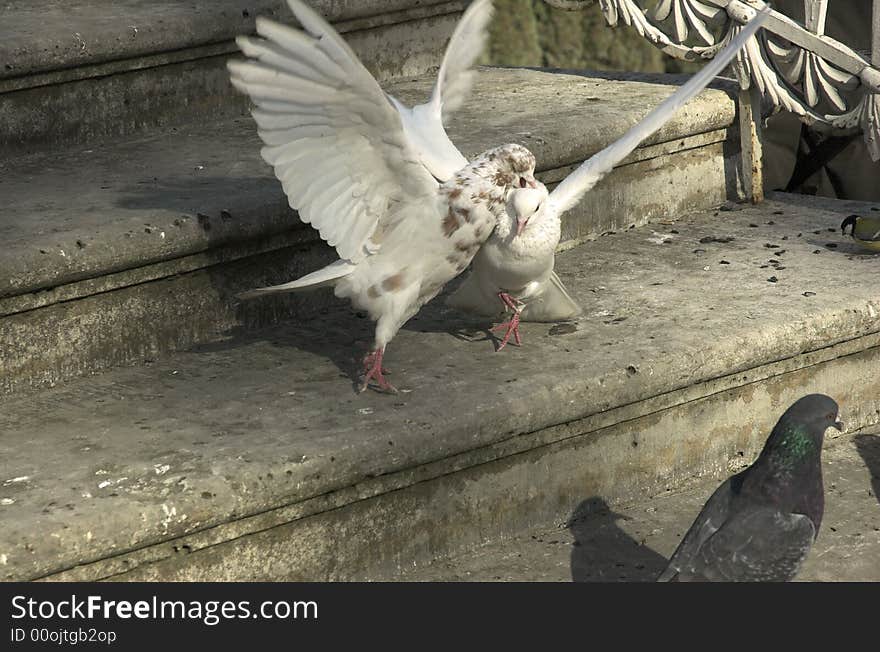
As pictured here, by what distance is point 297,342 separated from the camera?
3389mm

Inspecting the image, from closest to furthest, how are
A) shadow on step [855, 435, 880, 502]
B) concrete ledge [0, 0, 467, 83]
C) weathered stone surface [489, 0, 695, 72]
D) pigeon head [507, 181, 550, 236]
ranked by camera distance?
pigeon head [507, 181, 550, 236], shadow on step [855, 435, 880, 502], concrete ledge [0, 0, 467, 83], weathered stone surface [489, 0, 695, 72]

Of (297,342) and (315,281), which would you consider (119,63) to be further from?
(315,281)

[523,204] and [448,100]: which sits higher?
[448,100]

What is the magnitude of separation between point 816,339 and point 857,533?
530 mm

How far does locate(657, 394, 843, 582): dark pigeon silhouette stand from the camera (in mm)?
2559

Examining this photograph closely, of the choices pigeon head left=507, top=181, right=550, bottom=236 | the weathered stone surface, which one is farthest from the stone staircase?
the weathered stone surface

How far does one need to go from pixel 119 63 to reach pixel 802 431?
7.03ft

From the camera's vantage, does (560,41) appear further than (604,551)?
Yes

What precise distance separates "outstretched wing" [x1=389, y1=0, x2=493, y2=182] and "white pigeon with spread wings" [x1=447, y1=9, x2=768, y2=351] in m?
0.19

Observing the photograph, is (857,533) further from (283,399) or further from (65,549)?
(65,549)

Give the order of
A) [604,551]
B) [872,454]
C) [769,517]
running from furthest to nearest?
[872,454] → [604,551] → [769,517]

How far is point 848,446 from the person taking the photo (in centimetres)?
356

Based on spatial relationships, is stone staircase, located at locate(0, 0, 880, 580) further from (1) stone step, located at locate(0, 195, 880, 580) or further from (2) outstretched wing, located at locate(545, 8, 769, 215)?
(2) outstretched wing, located at locate(545, 8, 769, 215)

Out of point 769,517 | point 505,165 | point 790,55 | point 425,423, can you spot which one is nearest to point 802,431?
point 769,517
